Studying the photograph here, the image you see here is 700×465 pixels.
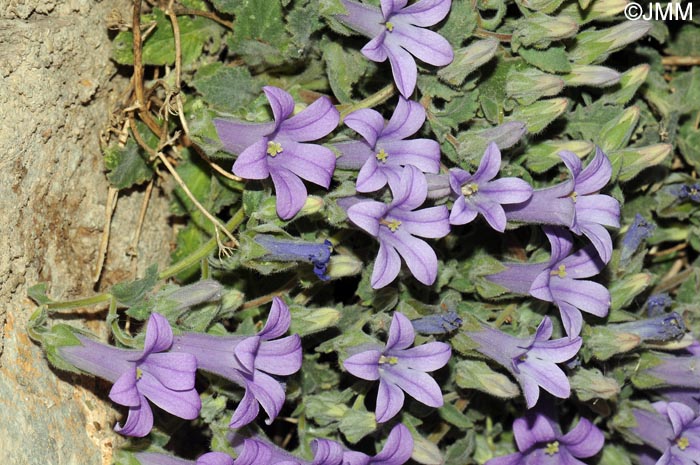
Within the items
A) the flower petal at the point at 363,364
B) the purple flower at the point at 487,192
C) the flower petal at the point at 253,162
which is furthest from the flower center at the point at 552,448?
the flower petal at the point at 253,162

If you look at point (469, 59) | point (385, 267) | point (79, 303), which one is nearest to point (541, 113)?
point (469, 59)

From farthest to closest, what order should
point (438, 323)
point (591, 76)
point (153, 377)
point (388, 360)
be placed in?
point (591, 76) < point (438, 323) < point (388, 360) < point (153, 377)

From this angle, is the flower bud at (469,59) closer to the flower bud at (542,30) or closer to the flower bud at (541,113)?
the flower bud at (542,30)

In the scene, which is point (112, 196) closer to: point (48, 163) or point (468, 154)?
point (48, 163)

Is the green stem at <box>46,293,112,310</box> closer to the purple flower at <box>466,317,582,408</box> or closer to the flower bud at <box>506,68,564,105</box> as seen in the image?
the purple flower at <box>466,317,582,408</box>

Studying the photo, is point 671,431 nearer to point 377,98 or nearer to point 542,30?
point 542,30

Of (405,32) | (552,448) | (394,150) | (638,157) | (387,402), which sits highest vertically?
(405,32)

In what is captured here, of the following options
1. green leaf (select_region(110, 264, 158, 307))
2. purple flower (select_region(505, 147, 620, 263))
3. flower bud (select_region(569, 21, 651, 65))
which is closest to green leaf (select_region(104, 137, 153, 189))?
green leaf (select_region(110, 264, 158, 307))
